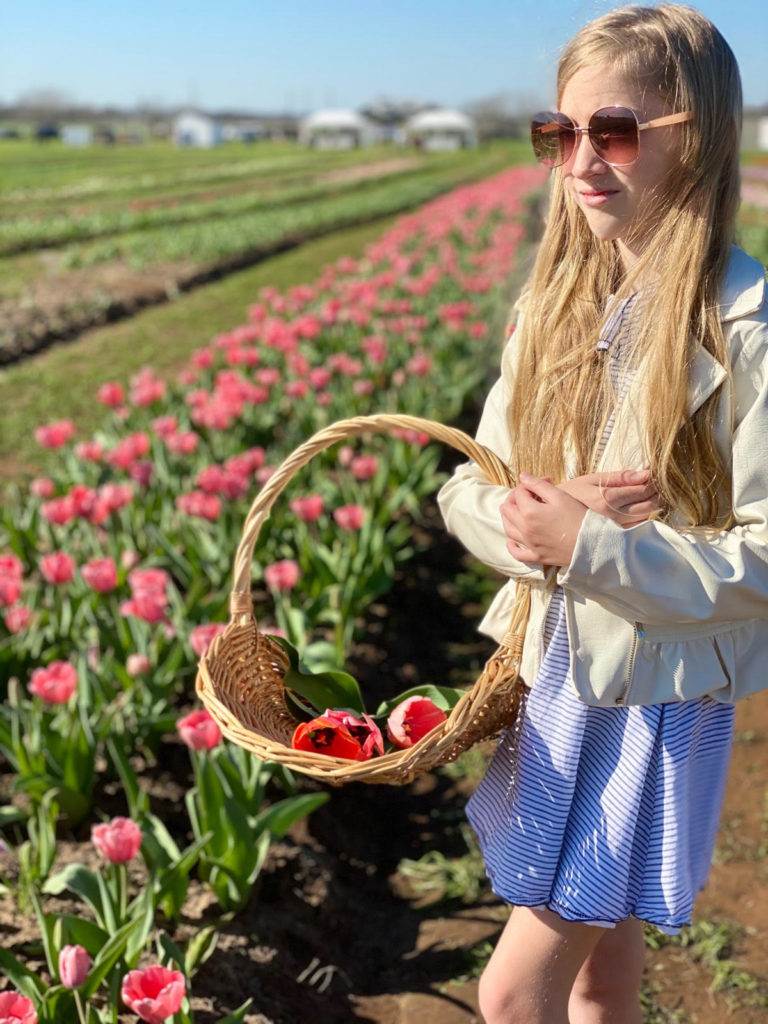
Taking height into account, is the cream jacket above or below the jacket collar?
below

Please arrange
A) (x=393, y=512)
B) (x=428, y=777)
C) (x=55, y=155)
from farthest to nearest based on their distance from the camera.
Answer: (x=55, y=155), (x=393, y=512), (x=428, y=777)

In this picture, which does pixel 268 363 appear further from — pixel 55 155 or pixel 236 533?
pixel 55 155

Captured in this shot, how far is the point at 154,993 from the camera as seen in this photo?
67.2 inches

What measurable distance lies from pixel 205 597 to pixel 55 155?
5756 centimetres

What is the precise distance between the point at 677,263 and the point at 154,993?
4.28ft

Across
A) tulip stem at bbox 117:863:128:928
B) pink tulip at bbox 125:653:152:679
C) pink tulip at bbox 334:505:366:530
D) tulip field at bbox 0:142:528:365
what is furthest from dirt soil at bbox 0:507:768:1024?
tulip field at bbox 0:142:528:365

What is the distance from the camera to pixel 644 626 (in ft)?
4.69

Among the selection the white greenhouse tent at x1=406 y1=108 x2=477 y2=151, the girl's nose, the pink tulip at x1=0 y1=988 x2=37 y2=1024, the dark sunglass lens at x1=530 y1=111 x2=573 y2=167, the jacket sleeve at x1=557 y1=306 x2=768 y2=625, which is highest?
the white greenhouse tent at x1=406 y1=108 x2=477 y2=151

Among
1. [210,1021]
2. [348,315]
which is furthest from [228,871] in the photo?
[348,315]

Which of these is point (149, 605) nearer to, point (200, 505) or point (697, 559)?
point (200, 505)

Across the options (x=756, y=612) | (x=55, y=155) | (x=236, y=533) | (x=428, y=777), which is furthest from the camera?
(x=55, y=155)

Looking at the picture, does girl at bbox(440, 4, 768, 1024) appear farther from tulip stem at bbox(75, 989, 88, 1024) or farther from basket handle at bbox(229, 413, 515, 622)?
tulip stem at bbox(75, 989, 88, 1024)

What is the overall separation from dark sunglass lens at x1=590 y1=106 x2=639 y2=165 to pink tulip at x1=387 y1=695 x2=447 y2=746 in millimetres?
793

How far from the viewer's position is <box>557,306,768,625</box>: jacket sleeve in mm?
1349
